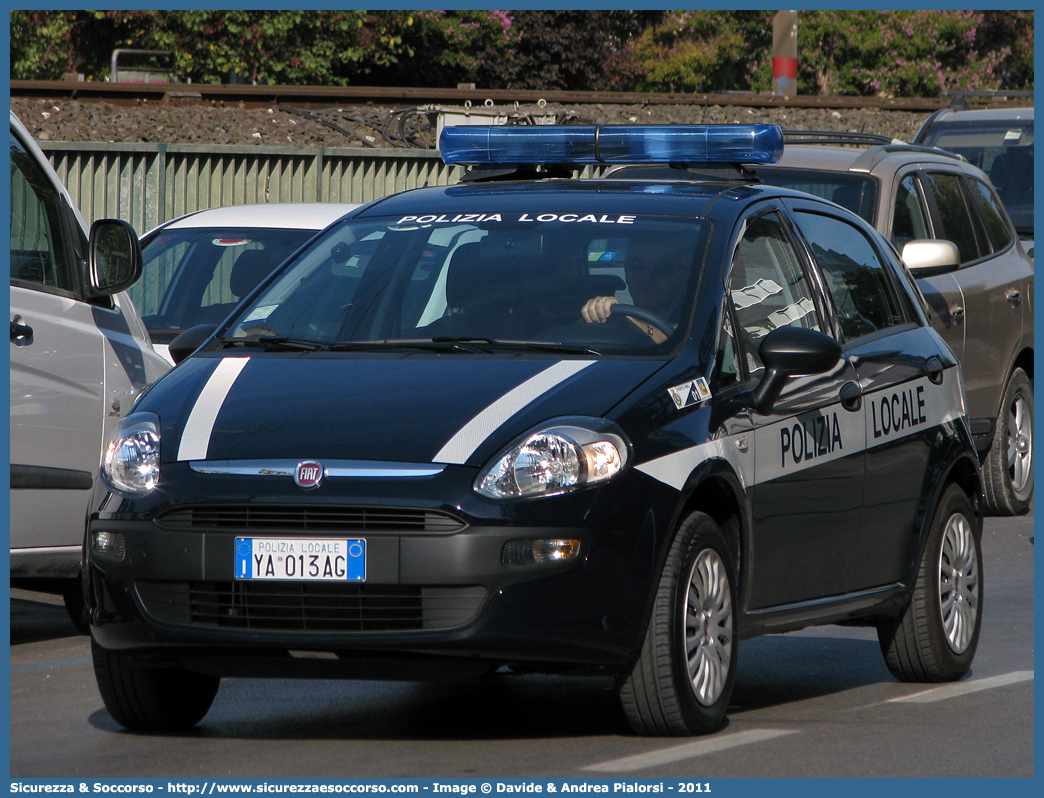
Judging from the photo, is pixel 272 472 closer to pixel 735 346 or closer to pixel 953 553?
pixel 735 346

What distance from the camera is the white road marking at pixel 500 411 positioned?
16.9 ft

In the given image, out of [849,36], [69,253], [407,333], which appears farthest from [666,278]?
[849,36]

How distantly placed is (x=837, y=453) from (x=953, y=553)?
39.4 inches

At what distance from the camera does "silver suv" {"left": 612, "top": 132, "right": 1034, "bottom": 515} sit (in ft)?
35.4

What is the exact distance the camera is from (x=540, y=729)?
19.0ft

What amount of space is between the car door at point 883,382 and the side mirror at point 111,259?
2.64 metres

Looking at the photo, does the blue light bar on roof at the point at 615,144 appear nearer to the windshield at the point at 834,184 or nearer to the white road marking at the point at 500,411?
the white road marking at the point at 500,411

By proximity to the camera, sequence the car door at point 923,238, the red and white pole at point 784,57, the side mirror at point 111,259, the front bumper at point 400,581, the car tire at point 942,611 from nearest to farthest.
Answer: the front bumper at point 400,581
the car tire at point 942,611
the side mirror at point 111,259
the car door at point 923,238
the red and white pole at point 784,57

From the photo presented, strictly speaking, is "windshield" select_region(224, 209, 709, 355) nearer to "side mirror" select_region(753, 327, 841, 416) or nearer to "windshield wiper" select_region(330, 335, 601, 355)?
"windshield wiper" select_region(330, 335, 601, 355)

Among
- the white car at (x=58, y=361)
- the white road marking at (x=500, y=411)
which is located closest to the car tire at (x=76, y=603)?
the white car at (x=58, y=361)

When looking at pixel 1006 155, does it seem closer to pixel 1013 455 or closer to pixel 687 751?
pixel 1013 455

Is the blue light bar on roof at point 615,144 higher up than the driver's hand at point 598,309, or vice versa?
the blue light bar on roof at point 615,144

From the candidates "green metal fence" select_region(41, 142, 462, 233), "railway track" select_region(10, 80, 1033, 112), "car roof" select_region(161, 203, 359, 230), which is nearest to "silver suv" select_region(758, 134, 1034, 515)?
"car roof" select_region(161, 203, 359, 230)

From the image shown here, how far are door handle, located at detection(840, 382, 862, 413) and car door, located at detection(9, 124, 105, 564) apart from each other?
2956mm
